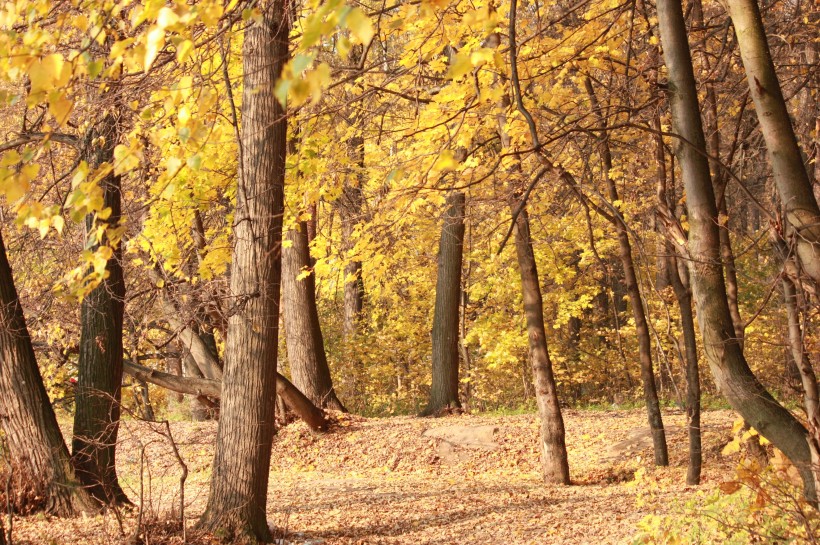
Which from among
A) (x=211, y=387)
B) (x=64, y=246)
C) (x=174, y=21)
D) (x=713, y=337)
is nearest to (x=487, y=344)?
(x=211, y=387)

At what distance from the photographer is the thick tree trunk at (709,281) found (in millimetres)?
3936

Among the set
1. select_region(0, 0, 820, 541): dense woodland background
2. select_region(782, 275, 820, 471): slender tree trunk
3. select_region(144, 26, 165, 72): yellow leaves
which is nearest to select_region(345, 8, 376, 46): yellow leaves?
select_region(0, 0, 820, 541): dense woodland background

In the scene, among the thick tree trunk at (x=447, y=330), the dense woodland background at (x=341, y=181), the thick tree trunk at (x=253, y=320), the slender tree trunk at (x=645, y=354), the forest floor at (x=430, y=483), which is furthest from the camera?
the thick tree trunk at (x=447, y=330)

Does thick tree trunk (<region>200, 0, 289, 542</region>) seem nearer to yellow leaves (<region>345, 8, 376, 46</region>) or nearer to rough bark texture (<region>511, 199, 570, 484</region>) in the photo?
rough bark texture (<region>511, 199, 570, 484</region>)

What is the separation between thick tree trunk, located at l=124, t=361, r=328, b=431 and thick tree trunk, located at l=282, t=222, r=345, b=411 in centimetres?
70

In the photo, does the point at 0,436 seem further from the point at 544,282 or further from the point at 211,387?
the point at 544,282

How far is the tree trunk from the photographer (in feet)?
12.2

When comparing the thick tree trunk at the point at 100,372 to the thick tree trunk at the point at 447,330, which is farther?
the thick tree trunk at the point at 447,330

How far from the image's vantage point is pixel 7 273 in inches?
287

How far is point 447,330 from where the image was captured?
14336 mm

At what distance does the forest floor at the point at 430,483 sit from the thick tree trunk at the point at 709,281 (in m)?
2.76

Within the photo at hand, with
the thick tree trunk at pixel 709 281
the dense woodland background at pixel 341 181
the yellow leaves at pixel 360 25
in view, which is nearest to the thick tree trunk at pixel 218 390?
the dense woodland background at pixel 341 181

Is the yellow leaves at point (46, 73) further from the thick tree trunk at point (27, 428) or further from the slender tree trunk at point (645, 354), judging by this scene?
the slender tree trunk at point (645, 354)

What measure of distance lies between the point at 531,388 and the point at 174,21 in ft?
66.6
